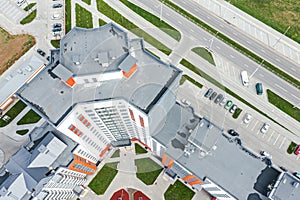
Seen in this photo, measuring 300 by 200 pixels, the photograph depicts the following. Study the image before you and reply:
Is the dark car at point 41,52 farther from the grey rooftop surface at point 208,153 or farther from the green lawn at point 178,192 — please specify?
the green lawn at point 178,192

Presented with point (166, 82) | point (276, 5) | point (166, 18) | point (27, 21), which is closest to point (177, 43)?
point (166, 18)

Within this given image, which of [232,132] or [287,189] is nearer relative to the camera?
[287,189]

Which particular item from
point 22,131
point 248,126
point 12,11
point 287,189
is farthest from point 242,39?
point 12,11

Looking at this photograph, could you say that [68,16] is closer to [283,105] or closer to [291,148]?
[283,105]

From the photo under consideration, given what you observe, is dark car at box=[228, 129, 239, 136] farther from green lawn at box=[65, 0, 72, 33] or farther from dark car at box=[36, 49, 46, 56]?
dark car at box=[36, 49, 46, 56]

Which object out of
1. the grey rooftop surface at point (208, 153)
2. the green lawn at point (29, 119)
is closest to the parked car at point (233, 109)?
the grey rooftop surface at point (208, 153)

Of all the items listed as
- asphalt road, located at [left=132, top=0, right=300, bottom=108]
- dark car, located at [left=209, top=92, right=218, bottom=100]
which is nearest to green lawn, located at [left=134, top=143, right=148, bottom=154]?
dark car, located at [left=209, top=92, right=218, bottom=100]
